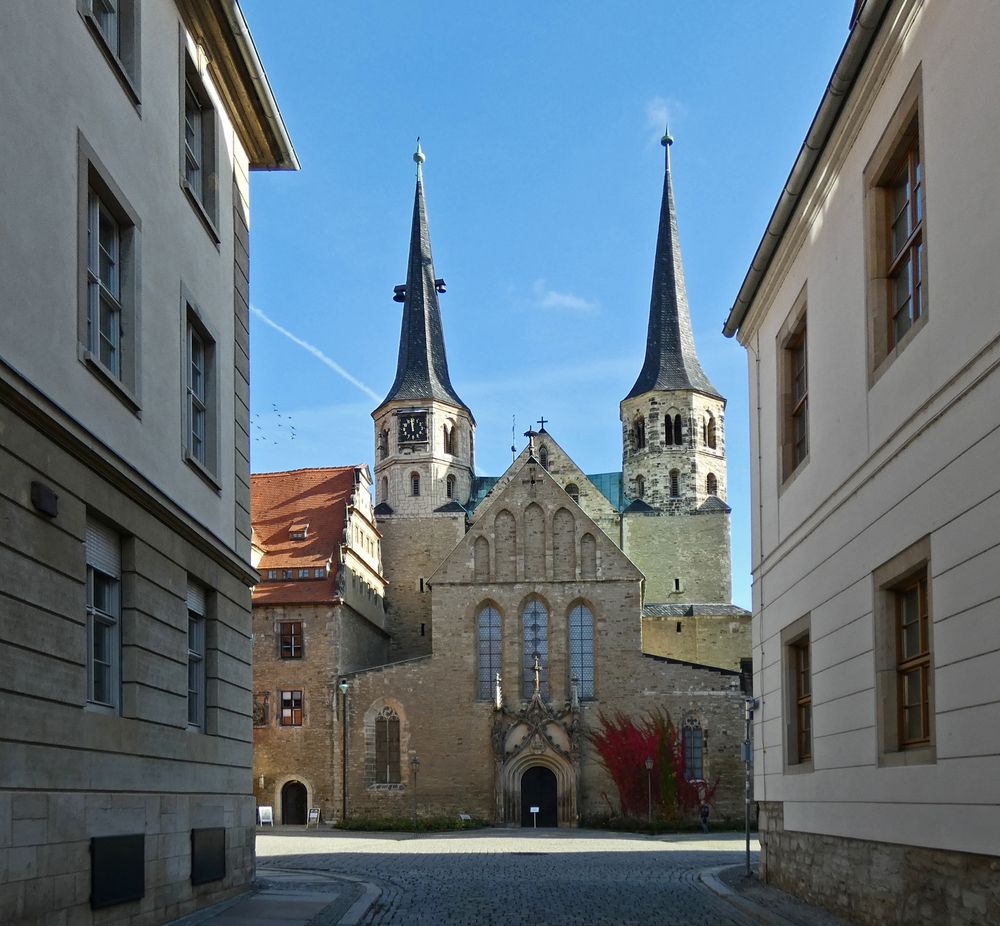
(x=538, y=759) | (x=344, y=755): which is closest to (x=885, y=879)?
(x=538, y=759)

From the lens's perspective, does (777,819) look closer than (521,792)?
Yes

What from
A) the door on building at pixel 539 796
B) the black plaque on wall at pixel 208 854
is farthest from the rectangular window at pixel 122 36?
the door on building at pixel 539 796

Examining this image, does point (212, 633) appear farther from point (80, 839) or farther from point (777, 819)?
point (777, 819)

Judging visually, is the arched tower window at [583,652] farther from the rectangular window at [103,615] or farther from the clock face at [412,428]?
the rectangular window at [103,615]

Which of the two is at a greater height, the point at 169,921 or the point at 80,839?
the point at 80,839

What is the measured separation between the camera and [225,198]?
691 inches

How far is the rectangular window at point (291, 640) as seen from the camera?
165ft

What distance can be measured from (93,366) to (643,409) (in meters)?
61.0

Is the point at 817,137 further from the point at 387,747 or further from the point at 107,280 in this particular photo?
the point at 387,747

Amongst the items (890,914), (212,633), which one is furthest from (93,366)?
(890,914)

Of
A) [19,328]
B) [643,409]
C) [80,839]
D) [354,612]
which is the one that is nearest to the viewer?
[19,328]

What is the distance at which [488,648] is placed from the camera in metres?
51.8

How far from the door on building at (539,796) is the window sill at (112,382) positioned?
38.9 metres

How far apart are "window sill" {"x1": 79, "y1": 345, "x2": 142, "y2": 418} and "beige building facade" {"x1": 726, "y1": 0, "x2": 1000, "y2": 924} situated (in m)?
6.50
